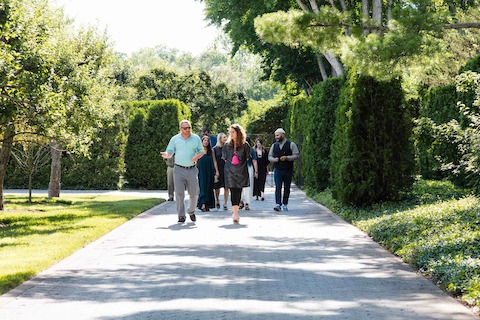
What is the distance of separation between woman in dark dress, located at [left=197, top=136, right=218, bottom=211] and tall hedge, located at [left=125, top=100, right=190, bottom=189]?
1470cm

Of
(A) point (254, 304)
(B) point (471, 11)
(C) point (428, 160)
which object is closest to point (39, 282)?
(A) point (254, 304)

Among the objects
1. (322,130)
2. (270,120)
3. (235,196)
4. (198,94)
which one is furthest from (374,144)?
(198,94)

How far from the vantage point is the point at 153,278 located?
948 cm

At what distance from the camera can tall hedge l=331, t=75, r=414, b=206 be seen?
18094 mm

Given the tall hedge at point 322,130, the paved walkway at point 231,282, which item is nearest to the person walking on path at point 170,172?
the tall hedge at point 322,130

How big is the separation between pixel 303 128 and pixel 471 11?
8.98 metres

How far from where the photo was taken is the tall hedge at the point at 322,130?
24.7 m

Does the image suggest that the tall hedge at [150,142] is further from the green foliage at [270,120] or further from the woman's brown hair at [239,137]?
the green foliage at [270,120]

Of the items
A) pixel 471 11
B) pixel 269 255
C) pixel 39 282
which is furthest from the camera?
pixel 471 11

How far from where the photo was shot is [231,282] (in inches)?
362

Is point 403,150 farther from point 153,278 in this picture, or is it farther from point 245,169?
point 153,278

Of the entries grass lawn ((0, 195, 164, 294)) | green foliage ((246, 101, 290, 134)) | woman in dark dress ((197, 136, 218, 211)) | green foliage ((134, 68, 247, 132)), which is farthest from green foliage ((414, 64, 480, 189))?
green foliage ((134, 68, 247, 132))

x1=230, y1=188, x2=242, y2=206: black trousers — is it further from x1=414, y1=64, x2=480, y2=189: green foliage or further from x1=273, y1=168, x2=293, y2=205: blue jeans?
x1=414, y1=64, x2=480, y2=189: green foliage

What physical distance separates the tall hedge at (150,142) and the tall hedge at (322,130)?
375 inches
